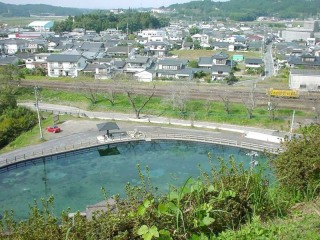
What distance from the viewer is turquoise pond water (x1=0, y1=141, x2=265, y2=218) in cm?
1567

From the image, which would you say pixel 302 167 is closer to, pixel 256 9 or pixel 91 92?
pixel 91 92

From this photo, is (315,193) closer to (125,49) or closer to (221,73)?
(221,73)

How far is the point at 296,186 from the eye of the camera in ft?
16.2

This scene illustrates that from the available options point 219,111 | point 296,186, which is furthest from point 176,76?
point 296,186

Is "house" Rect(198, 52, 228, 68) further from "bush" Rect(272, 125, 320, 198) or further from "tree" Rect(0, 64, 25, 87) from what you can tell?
"bush" Rect(272, 125, 320, 198)

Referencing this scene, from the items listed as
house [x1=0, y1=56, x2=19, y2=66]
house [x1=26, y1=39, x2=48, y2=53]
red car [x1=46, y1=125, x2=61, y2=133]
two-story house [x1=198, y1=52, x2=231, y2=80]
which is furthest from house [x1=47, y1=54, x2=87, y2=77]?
house [x1=26, y1=39, x2=48, y2=53]

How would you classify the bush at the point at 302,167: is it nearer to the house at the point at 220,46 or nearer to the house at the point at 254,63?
the house at the point at 254,63

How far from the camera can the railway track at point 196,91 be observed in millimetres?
26864

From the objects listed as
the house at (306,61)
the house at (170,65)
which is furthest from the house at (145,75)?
the house at (306,61)

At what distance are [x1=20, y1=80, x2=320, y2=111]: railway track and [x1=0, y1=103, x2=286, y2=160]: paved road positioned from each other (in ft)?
12.4

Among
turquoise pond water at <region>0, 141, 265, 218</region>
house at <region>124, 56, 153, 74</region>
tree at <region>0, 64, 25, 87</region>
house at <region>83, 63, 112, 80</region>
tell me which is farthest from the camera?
house at <region>124, 56, 153, 74</region>

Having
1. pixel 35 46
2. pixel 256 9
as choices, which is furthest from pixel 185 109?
pixel 256 9

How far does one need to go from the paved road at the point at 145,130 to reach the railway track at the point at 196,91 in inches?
149

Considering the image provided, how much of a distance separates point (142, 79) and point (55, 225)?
112 ft
